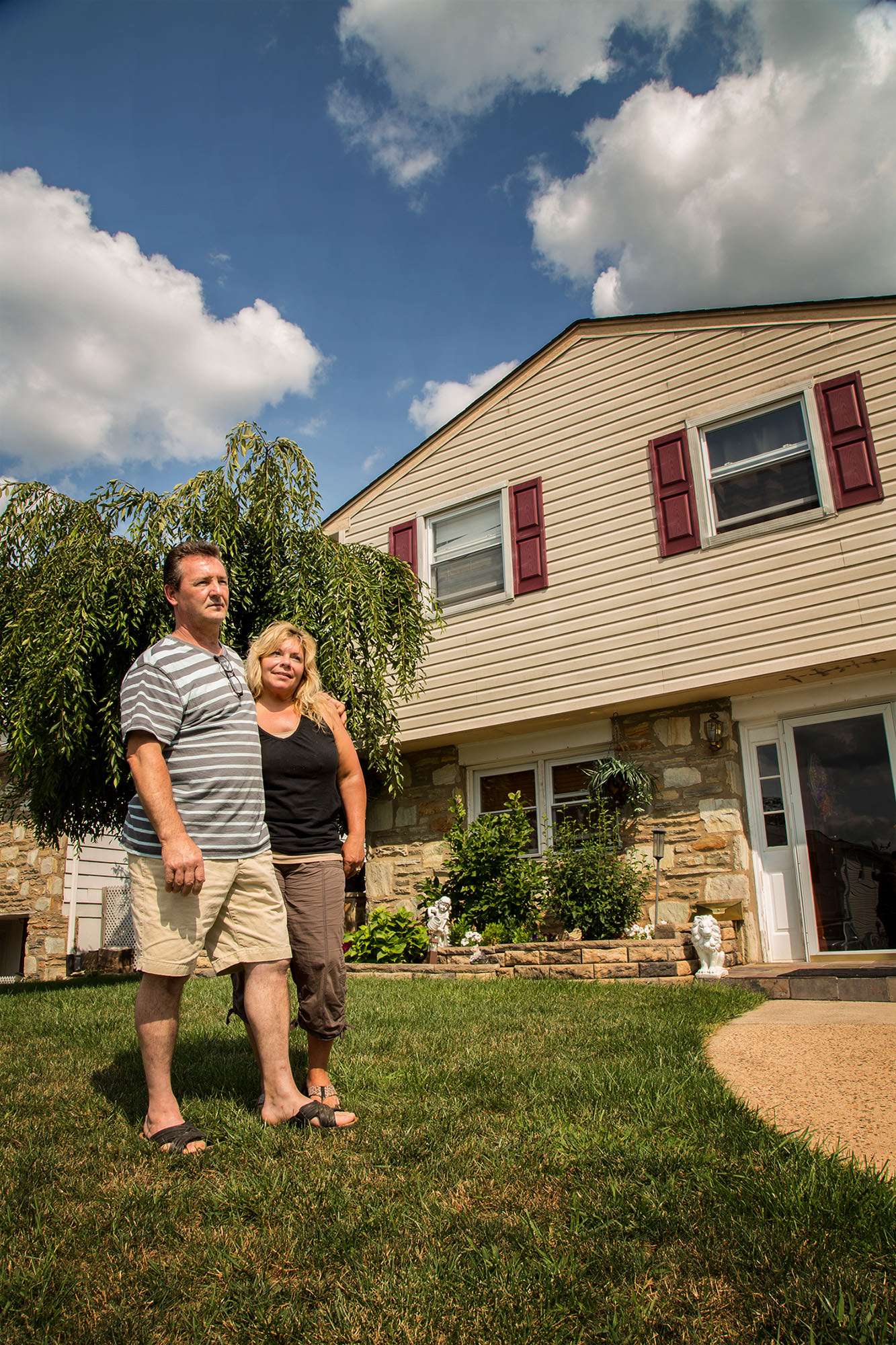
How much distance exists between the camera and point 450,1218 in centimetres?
194

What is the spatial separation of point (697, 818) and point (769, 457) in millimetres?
3271

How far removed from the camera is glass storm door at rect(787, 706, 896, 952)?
7395 millimetres

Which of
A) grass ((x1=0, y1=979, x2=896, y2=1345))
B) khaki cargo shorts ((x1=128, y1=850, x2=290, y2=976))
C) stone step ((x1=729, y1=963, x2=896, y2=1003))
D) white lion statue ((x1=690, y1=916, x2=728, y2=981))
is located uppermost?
khaki cargo shorts ((x1=128, y1=850, x2=290, y2=976))

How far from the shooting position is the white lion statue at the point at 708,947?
639 cm

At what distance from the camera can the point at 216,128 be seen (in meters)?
6.89

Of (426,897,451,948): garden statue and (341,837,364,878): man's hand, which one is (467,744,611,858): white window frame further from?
(341,837,364,878): man's hand

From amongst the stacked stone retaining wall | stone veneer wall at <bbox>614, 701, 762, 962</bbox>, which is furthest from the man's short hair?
stone veneer wall at <bbox>614, 701, 762, 962</bbox>

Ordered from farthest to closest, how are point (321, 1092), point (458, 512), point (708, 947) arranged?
point (458, 512) → point (708, 947) → point (321, 1092)

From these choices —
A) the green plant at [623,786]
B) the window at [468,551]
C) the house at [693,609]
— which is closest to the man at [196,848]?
the house at [693,609]

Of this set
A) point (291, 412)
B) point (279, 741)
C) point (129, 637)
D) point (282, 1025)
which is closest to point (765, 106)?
point (291, 412)

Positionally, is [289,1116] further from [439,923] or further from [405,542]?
[405,542]

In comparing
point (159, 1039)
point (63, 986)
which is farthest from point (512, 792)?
point (159, 1039)

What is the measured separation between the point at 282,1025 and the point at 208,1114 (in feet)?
1.12

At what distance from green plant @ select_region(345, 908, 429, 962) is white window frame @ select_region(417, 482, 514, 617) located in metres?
3.26
